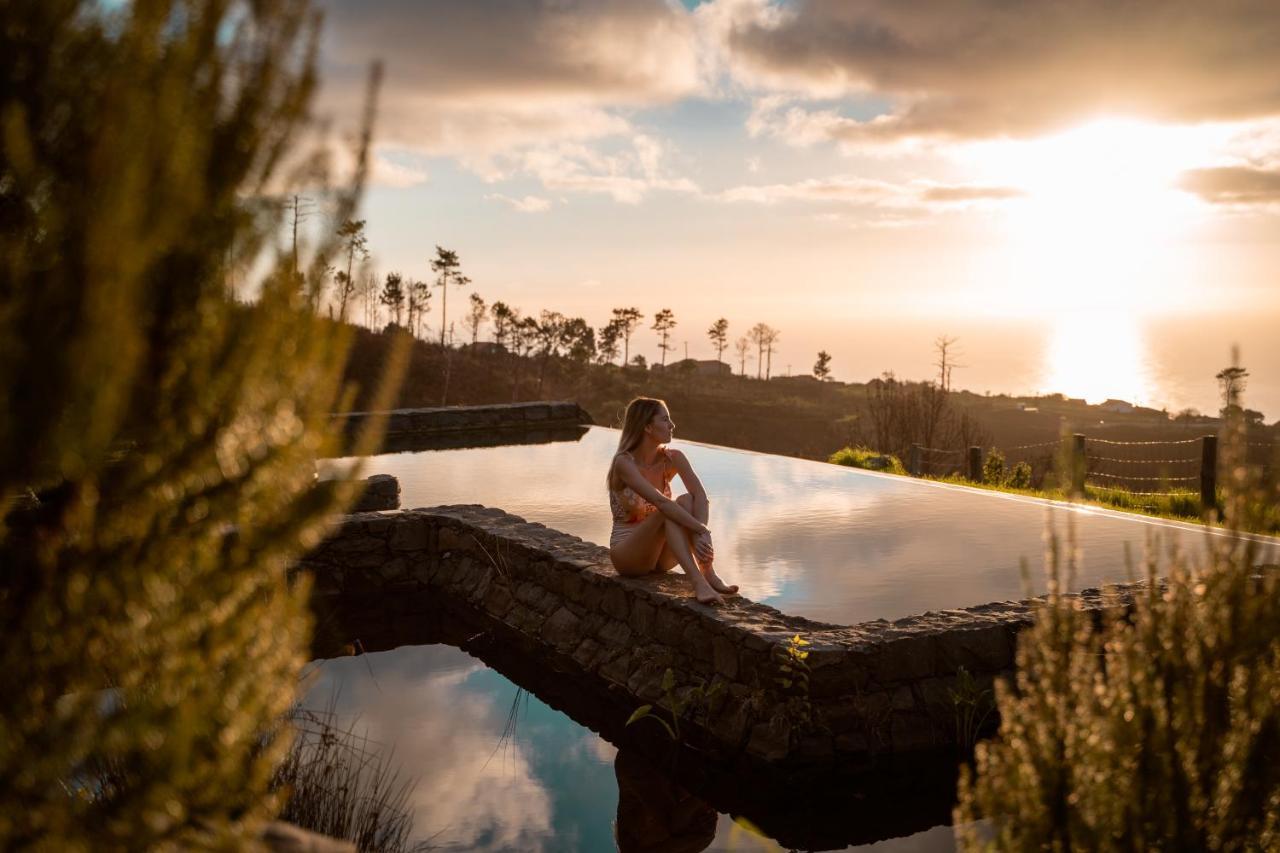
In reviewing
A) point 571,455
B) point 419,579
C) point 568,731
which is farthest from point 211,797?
point 571,455

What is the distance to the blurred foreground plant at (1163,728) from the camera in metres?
2.28

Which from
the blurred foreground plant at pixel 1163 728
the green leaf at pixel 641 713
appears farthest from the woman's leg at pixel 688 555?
the blurred foreground plant at pixel 1163 728

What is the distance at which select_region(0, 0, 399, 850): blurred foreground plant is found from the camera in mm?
1557

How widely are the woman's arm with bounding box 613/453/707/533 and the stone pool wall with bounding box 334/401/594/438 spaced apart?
1055 cm

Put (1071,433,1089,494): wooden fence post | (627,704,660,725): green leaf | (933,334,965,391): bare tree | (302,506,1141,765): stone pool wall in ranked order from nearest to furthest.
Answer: (302,506,1141,765): stone pool wall, (627,704,660,725): green leaf, (1071,433,1089,494): wooden fence post, (933,334,965,391): bare tree

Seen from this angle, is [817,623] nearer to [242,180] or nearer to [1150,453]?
[242,180]

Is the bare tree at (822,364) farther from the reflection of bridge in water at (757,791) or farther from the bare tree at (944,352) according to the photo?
the reflection of bridge in water at (757,791)

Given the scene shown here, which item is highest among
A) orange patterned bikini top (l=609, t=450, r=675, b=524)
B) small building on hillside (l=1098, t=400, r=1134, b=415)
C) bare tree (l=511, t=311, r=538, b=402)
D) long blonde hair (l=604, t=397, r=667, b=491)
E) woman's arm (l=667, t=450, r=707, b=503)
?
bare tree (l=511, t=311, r=538, b=402)

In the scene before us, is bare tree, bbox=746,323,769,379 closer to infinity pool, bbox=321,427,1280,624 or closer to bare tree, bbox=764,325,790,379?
bare tree, bbox=764,325,790,379

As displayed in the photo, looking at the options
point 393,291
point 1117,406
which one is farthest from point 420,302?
point 1117,406

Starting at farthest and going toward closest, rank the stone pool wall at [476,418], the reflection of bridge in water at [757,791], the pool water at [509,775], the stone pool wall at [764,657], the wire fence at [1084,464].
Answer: the stone pool wall at [476,418]
the wire fence at [1084,464]
the stone pool wall at [764,657]
the reflection of bridge in water at [757,791]
the pool water at [509,775]

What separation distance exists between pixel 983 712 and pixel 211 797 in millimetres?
4395

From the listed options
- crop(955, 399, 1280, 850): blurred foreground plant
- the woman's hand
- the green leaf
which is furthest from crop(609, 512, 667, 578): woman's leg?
crop(955, 399, 1280, 850): blurred foreground plant

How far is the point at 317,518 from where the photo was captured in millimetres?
1855
